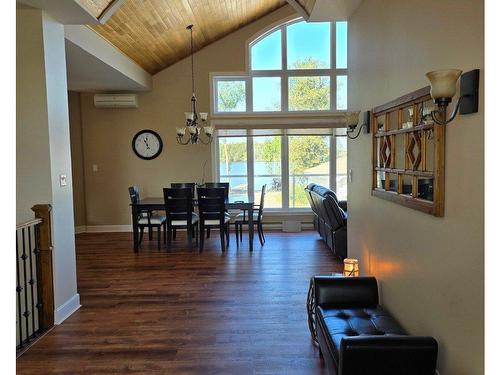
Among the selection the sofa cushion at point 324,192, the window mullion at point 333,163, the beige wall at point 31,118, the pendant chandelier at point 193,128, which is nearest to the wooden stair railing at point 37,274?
the beige wall at point 31,118

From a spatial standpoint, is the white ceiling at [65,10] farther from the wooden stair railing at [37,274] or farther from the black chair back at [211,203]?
the black chair back at [211,203]

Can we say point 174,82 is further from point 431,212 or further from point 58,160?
point 431,212

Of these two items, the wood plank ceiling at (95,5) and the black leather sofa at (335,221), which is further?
the black leather sofa at (335,221)

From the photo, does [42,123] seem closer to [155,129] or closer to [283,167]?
[155,129]

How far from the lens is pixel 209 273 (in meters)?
5.07

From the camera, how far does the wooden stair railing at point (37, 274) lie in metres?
3.39

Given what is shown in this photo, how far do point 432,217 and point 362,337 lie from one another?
736 millimetres

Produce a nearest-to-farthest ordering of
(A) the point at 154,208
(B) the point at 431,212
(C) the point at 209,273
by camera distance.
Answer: (B) the point at 431,212
(C) the point at 209,273
(A) the point at 154,208

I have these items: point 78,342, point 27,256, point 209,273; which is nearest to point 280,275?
point 209,273

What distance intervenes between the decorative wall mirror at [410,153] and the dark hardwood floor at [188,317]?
1.40 meters

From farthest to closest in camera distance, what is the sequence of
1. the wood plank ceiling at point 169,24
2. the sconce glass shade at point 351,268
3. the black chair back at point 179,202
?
the black chair back at point 179,202, the wood plank ceiling at point 169,24, the sconce glass shade at point 351,268

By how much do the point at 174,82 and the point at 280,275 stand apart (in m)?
4.84

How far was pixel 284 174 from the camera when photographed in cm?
816

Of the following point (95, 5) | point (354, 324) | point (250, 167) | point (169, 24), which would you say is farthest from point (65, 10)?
point (250, 167)
